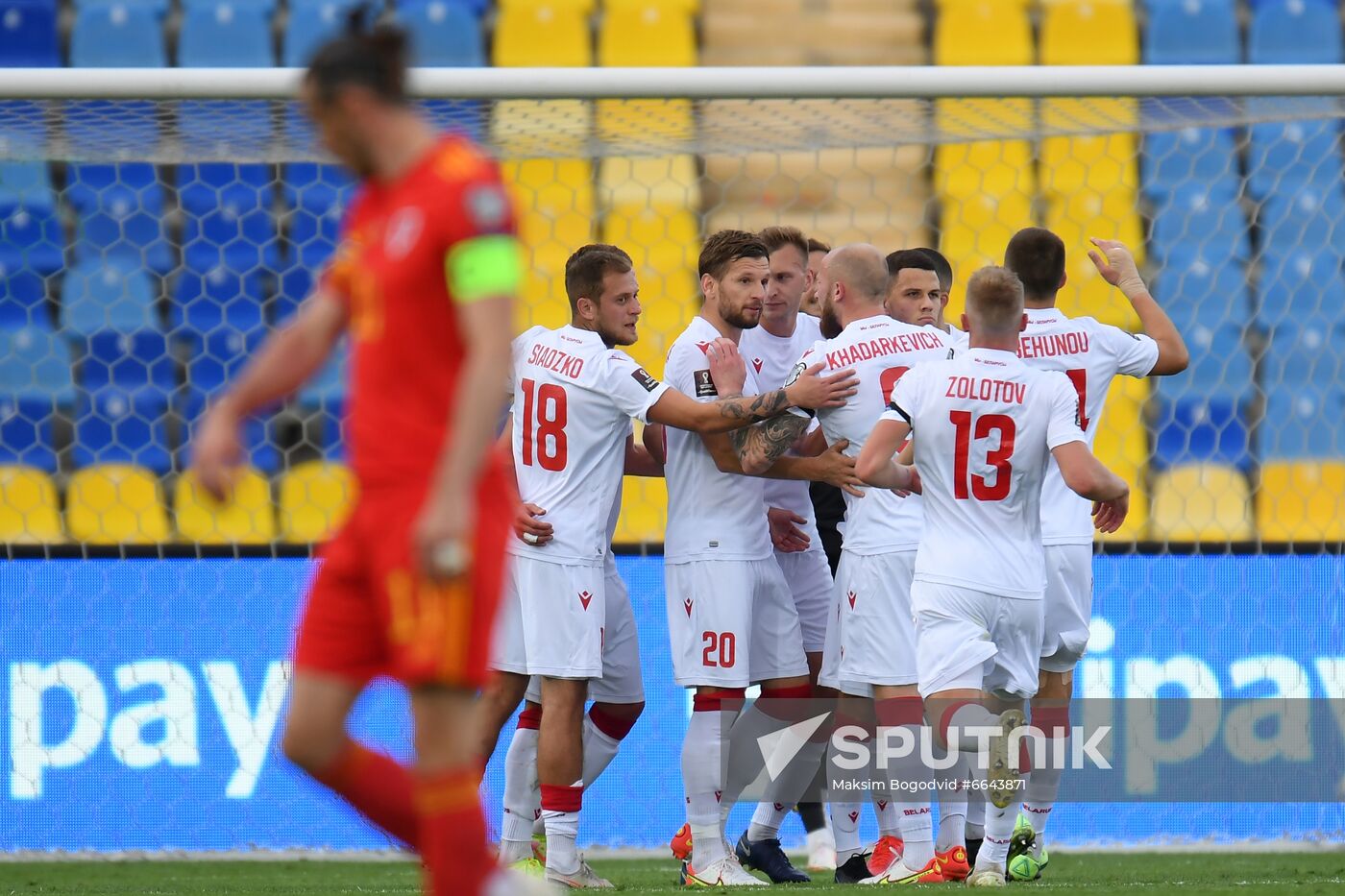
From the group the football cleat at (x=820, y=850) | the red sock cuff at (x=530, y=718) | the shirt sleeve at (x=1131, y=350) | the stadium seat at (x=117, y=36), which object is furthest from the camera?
the stadium seat at (x=117, y=36)

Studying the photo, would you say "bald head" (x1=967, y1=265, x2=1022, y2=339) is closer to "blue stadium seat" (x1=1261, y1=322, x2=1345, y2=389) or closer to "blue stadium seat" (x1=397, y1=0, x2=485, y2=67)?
"blue stadium seat" (x1=1261, y1=322, x2=1345, y2=389)

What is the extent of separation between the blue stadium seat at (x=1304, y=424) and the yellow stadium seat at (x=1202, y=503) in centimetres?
40

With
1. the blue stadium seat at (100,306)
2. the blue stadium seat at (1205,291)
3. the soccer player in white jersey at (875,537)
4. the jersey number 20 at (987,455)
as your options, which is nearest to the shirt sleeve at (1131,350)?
the soccer player in white jersey at (875,537)

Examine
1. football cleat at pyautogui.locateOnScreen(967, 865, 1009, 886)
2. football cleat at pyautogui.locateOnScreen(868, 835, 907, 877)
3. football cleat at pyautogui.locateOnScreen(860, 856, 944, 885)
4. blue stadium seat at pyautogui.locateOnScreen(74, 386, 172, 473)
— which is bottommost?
football cleat at pyautogui.locateOnScreen(868, 835, 907, 877)

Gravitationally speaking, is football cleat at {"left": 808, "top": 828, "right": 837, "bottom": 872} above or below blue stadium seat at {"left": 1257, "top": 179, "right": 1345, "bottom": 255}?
below

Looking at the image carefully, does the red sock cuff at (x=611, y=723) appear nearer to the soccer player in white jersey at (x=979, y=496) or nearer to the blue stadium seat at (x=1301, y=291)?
the soccer player in white jersey at (x=979, y=496)

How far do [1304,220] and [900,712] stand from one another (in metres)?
5.54

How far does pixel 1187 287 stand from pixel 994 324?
488 centimetres

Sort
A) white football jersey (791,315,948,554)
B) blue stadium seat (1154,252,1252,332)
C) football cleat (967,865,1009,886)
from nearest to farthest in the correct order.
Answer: football cleat (967,865,1009,886), white football jersey (791,315,948,554), blue stadium seat (1154,252,1252,332)

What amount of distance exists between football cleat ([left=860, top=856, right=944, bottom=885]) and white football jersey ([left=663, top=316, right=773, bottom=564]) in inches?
43.0

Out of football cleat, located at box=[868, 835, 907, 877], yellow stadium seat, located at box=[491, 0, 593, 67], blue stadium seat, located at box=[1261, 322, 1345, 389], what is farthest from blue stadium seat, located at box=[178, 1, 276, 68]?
football cleat, located at box=[868, 835, 907, 877]

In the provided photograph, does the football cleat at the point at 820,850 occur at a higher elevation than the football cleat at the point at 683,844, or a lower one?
lower

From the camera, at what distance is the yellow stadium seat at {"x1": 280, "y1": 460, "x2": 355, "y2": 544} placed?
7602 mm

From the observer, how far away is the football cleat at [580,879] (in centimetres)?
526
